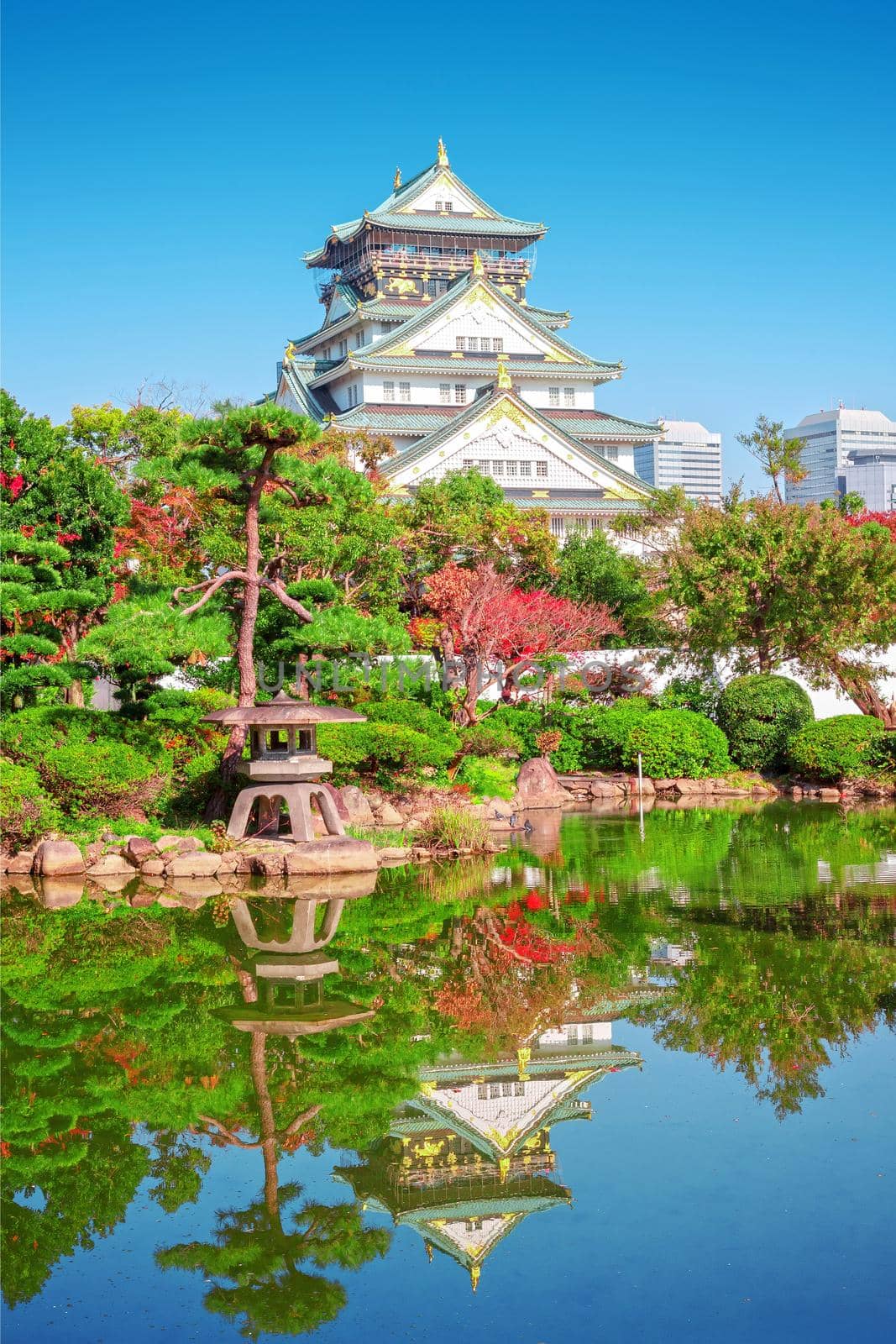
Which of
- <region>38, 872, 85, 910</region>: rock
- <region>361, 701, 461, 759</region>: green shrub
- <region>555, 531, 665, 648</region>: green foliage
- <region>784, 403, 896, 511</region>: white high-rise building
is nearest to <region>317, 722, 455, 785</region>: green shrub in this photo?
<region>361, 701, 461, 759</region>: green shrub

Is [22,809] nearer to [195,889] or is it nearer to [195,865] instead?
[195,865]

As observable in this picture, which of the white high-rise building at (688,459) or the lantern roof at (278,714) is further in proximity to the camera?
the white high-rise building at (688,459)

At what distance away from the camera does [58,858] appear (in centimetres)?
1427

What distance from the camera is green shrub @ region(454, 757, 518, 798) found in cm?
1948

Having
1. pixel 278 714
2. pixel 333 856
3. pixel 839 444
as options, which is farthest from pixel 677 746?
pixel 839 444

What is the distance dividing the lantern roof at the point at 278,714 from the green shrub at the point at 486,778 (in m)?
4.84

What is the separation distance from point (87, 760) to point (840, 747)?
12.1 meters

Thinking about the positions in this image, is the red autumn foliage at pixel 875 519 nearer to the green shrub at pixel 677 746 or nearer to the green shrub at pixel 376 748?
the green shrub at pixel 677 746

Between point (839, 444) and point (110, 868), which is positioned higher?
point (839, 444)

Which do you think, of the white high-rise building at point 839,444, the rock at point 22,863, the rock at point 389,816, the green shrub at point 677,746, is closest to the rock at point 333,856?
the rock at point 389,816

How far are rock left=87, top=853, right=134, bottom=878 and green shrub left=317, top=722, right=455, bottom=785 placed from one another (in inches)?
131

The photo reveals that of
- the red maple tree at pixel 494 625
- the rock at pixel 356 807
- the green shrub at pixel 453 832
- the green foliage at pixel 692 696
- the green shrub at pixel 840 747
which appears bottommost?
the green shrub at pixel 453 832

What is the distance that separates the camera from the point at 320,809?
1516cm

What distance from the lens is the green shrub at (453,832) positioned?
16.1m
